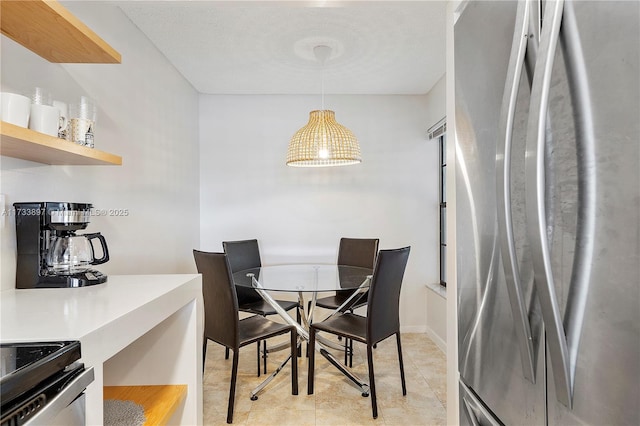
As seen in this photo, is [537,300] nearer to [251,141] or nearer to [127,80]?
[127,80]

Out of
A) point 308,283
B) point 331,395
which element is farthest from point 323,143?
point 331,395

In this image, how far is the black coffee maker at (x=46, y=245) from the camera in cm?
144

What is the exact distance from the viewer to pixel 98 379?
0.94m

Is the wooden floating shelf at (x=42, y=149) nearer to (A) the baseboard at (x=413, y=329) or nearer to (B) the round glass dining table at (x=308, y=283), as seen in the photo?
(B) the round glass dining table at (x=308, y=283)

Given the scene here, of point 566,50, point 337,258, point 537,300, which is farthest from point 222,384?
point 566,50

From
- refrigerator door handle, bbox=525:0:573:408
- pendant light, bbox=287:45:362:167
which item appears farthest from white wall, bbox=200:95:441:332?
refrigerator door handle, bbox=525:0:573:408

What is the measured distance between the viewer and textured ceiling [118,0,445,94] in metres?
2.35

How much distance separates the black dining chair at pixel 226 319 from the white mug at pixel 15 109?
1.18m

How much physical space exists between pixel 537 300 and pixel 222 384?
2.47 metres

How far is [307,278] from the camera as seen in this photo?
2906 mm

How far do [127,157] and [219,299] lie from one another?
111 centimetres

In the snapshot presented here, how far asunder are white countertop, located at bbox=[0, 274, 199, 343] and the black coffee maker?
41mm

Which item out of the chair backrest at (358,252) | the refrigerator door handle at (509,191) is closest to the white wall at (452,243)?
the refrigerator door handle at (509,191)

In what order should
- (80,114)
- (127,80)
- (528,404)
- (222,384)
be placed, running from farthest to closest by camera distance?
(222,384) → (127,80) → (80,114) → (528,404)
